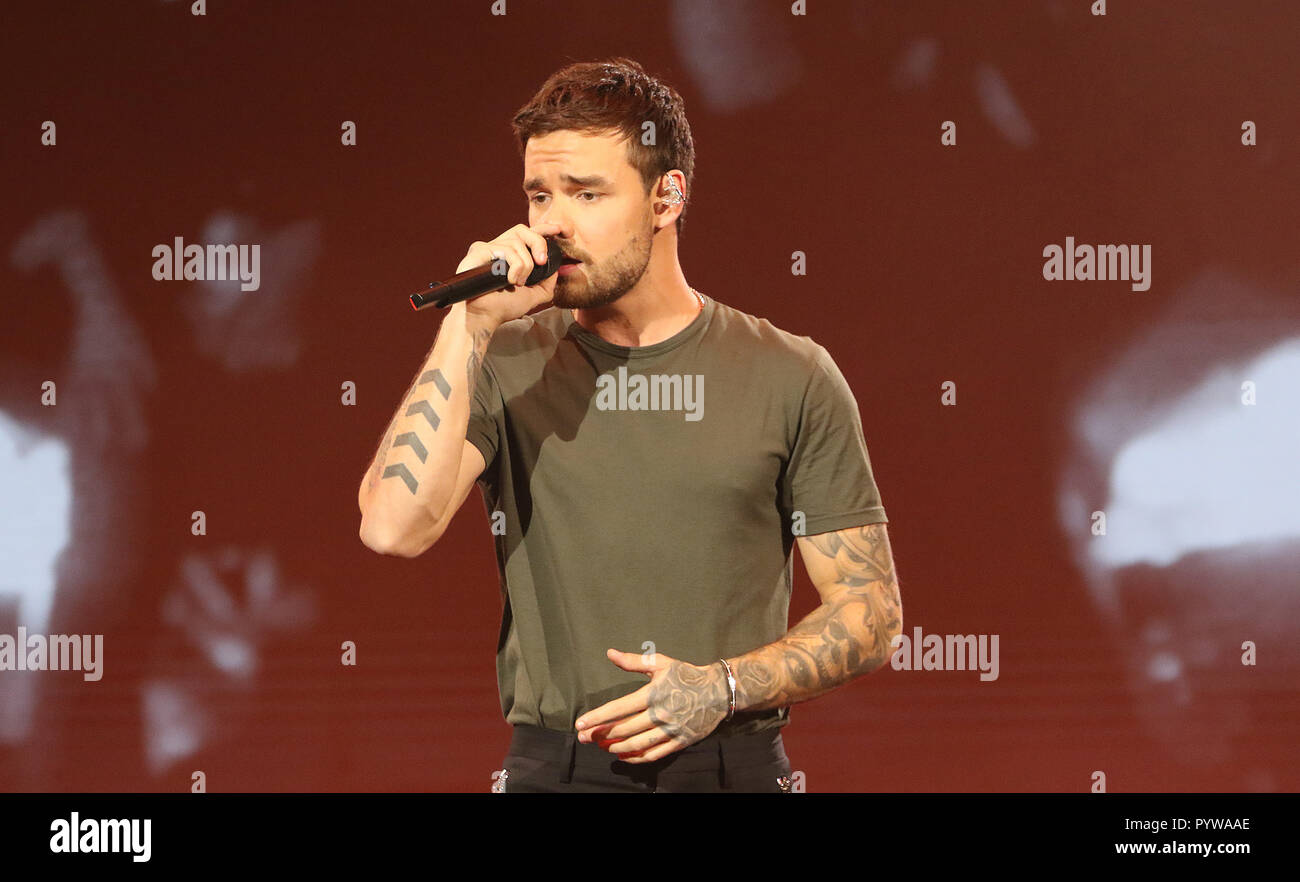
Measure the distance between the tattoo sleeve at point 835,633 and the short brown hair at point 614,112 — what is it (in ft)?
1.74

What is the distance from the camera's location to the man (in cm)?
144

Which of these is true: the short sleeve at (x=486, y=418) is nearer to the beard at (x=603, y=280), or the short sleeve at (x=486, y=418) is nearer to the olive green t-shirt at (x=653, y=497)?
the olive green t-shirt at (x=653, y=497)

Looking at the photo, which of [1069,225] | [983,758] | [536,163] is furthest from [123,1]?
[983,758]

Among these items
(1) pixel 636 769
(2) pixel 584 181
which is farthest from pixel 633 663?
(2) pixel 584 181

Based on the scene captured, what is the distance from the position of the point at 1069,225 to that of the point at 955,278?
34cm

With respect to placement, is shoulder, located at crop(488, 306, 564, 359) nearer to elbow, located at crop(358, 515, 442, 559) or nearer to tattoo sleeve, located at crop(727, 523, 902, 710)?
elbow, located at crop(358, 515, 442, 559)

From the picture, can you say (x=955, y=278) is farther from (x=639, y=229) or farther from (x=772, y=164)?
(x=639, y=229)

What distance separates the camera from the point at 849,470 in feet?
4.97

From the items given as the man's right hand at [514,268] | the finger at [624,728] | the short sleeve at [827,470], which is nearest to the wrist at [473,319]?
the man's right hand at [514,268]

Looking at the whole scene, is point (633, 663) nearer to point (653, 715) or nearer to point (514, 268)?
point (653, 715)


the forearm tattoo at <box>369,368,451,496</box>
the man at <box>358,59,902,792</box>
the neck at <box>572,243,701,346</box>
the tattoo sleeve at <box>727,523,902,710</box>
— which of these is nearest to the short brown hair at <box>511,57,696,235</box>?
the man at <box>358,59,902,792</box>

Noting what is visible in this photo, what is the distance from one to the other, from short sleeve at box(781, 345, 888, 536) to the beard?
27 cm

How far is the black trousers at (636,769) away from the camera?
1.41 m

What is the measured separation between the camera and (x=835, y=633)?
148 cm
